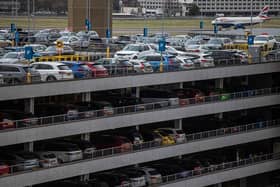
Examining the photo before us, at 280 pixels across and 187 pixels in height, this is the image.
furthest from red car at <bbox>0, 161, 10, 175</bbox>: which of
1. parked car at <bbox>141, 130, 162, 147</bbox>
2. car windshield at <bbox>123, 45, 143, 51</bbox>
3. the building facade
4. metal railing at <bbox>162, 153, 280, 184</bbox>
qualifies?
the building facade

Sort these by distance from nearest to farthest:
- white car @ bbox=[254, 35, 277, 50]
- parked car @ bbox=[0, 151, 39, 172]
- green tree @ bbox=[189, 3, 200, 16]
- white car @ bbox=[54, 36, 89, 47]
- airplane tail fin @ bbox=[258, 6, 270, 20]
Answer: parked car @ bbox=[0, 151, 39, 172] < white car @ bbox=[54, 36, 89, 47] < white car @ bbox=[254, 35, 277, 50] < green tree @ bbox=[189, 3, 200, 16] < airplane tail fin @ bbox=[258, 6, 270, 20]

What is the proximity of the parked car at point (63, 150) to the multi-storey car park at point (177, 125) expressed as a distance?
359 millimetres

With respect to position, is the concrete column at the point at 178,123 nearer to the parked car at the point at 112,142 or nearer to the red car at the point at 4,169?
the parked car at the point at 112,142

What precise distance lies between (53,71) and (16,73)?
303 centimetres

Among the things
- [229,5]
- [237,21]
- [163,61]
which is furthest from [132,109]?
[237,21]

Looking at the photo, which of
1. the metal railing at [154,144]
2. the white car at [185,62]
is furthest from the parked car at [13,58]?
the metal railing at [154,144]

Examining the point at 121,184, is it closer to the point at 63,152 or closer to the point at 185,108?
the point at 63,152

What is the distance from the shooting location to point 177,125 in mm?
50031

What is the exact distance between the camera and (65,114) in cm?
4291

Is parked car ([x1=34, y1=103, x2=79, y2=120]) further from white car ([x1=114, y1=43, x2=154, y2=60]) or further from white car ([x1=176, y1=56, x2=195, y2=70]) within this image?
white car ([x1=114, y1=43, x2=154, y2=60])

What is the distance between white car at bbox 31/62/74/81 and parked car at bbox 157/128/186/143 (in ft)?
19.8

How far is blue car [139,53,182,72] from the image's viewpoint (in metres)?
50.5

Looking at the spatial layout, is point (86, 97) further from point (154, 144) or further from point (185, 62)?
point (185, 62)

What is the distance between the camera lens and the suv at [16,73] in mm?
42938
